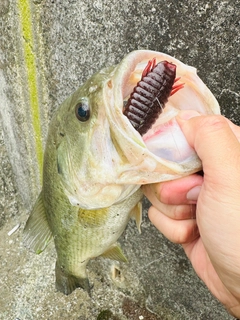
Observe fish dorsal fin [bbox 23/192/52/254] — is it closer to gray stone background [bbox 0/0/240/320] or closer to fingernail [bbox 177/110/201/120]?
gray stone background [bbox 0/0/240/320]

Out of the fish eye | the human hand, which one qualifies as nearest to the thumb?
the human hand

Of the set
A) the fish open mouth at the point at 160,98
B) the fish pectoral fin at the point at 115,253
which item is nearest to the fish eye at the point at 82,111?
the fish open mouth at the point at 160,98

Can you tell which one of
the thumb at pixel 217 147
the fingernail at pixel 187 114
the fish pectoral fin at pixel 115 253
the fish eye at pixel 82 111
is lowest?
the fish pectoral fin at pixel 115 253

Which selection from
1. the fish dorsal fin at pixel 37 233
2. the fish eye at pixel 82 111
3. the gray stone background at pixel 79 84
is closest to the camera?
the fish eye at pixel 82 111

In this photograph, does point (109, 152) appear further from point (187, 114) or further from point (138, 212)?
point (138, 212)

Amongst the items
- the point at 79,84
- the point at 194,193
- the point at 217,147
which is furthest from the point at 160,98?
the point at 79,84

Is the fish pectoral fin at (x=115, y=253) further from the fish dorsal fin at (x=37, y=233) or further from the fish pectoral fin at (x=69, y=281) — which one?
the fish dorsal fin at (x=37, y=233)
